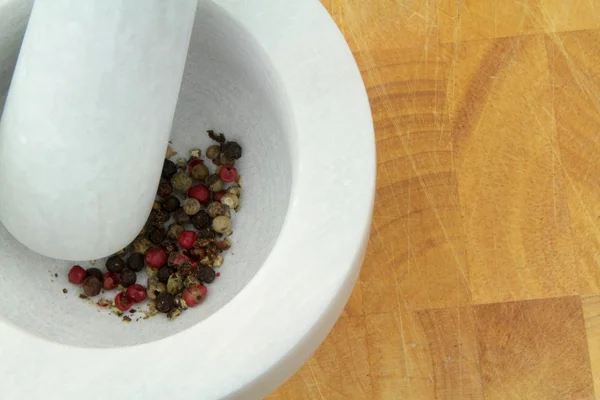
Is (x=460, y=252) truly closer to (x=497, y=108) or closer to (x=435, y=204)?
(x=435, y=204)

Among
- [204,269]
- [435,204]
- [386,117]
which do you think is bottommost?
[204,269]

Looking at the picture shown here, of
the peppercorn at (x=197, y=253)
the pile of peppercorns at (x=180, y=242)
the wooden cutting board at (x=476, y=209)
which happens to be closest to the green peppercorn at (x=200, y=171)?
the pile of peppercorns at (x=180, y=242)

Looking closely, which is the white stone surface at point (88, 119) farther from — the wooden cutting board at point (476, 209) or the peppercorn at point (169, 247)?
the wooden cutting board at point (476, 209)

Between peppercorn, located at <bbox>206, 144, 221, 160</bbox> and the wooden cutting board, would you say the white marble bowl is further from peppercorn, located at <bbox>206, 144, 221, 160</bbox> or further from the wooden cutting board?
the wooden cutting board

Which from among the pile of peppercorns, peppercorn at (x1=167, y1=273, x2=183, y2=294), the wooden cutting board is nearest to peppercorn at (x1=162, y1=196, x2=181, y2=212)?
the pile of peppercorns

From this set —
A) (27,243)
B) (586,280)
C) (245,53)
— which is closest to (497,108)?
(586,280)

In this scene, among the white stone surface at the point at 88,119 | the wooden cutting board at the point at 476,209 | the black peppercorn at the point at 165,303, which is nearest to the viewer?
the white stone surface at the point at 88,119

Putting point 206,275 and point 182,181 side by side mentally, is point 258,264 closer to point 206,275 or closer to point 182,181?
point 206,275
